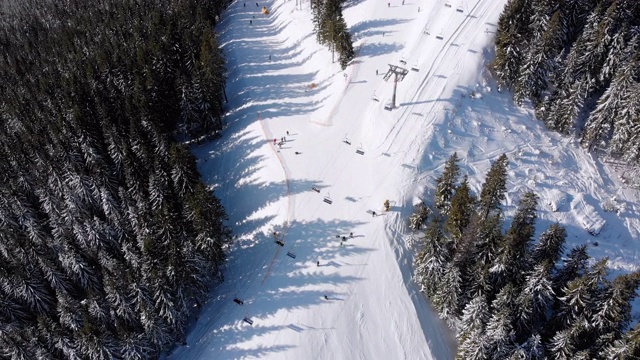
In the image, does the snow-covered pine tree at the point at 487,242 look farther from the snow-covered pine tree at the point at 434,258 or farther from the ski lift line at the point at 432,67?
the ski lift line at the point at 432,67

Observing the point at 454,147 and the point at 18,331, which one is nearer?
the point at 18,331

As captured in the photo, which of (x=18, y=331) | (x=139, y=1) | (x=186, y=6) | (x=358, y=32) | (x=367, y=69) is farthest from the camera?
(x=139, y=1)

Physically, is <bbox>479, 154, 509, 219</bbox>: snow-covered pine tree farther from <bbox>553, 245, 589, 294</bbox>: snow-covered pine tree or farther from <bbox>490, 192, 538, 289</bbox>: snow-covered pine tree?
<bbox>553, 245, 589, 294</bbox>: snow-covered pine tree

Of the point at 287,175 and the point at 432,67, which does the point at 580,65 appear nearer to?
the point at 432,67

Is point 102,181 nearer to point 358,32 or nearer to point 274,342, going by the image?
point 274,342

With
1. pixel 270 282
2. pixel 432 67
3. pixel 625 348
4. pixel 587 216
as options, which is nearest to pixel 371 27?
pixel 432 67

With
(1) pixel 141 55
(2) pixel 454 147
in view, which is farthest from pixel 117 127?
(2) pixel 454 147

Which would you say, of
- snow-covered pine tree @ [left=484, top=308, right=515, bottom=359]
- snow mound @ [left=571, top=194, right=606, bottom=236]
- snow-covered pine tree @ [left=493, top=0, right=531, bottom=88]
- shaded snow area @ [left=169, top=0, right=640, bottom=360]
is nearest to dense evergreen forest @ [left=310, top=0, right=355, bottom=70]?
shaded snow area @ [left=169, top=0, right=640, bottom=360]
